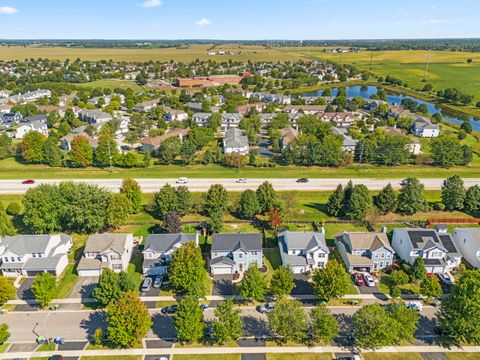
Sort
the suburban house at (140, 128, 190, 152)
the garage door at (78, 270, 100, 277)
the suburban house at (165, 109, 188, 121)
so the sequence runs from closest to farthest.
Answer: the garage door at (78, 270, 100, 277) < the suburban house at (140, 128, 190, 152) < the suburban house at (165, 109, 188, 121)

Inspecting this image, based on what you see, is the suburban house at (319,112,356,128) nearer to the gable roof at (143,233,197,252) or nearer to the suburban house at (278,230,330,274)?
the suburban house at (278,230,330,274)

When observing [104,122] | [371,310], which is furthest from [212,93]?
[371,310]

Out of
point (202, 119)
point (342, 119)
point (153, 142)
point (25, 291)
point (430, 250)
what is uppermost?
point (202, 119)

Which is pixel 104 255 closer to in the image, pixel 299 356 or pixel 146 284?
pixel 146 284

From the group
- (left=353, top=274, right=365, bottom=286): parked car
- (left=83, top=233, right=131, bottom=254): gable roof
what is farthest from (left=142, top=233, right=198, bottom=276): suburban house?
(left=353, top=274, right=365, bottom=286): parked car

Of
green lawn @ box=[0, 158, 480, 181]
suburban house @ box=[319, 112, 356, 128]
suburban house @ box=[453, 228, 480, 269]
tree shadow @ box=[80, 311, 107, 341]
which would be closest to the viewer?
tree shadow @ box=[80, 311, 107, 341]

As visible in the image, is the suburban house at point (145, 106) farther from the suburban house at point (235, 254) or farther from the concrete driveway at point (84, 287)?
the suburban house at point (235, 254)

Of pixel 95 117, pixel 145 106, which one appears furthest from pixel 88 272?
pixel 145 106
